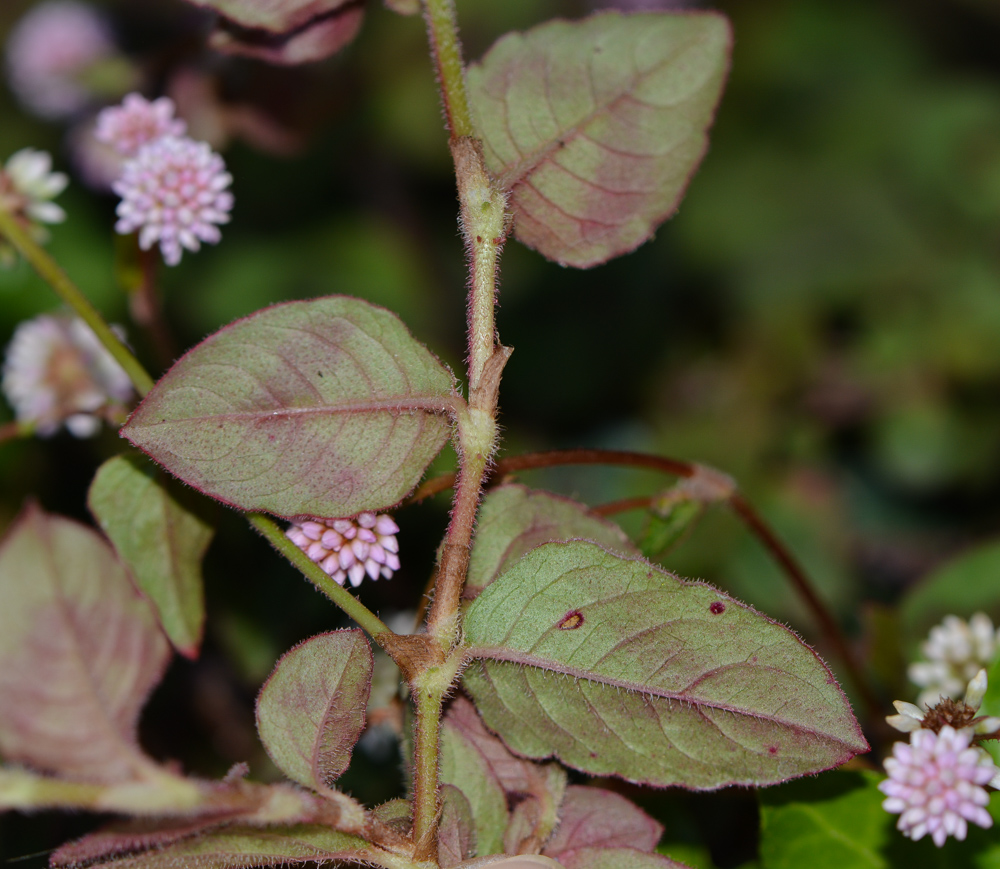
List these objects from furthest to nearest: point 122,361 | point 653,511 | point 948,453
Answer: point 948,453 < point 653,511 < point 122,361

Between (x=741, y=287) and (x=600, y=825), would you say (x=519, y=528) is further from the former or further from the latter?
(x=741, y=287)

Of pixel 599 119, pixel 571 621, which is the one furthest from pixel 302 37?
pixel 571 621

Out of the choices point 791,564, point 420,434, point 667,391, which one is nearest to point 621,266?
point 667,391

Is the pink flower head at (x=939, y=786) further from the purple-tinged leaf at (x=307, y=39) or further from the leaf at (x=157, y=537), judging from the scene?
the purple-tinged leaf at (x=307, y=39)

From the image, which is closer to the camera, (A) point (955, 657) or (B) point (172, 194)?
(B) point (172, 194)

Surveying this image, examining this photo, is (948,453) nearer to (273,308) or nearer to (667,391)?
(667,391)

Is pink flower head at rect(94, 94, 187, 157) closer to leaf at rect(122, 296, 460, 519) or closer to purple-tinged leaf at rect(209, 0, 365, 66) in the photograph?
purple-tinged leaf at rect(209, 0, 365, 66)

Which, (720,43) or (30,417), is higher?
(720,43)
